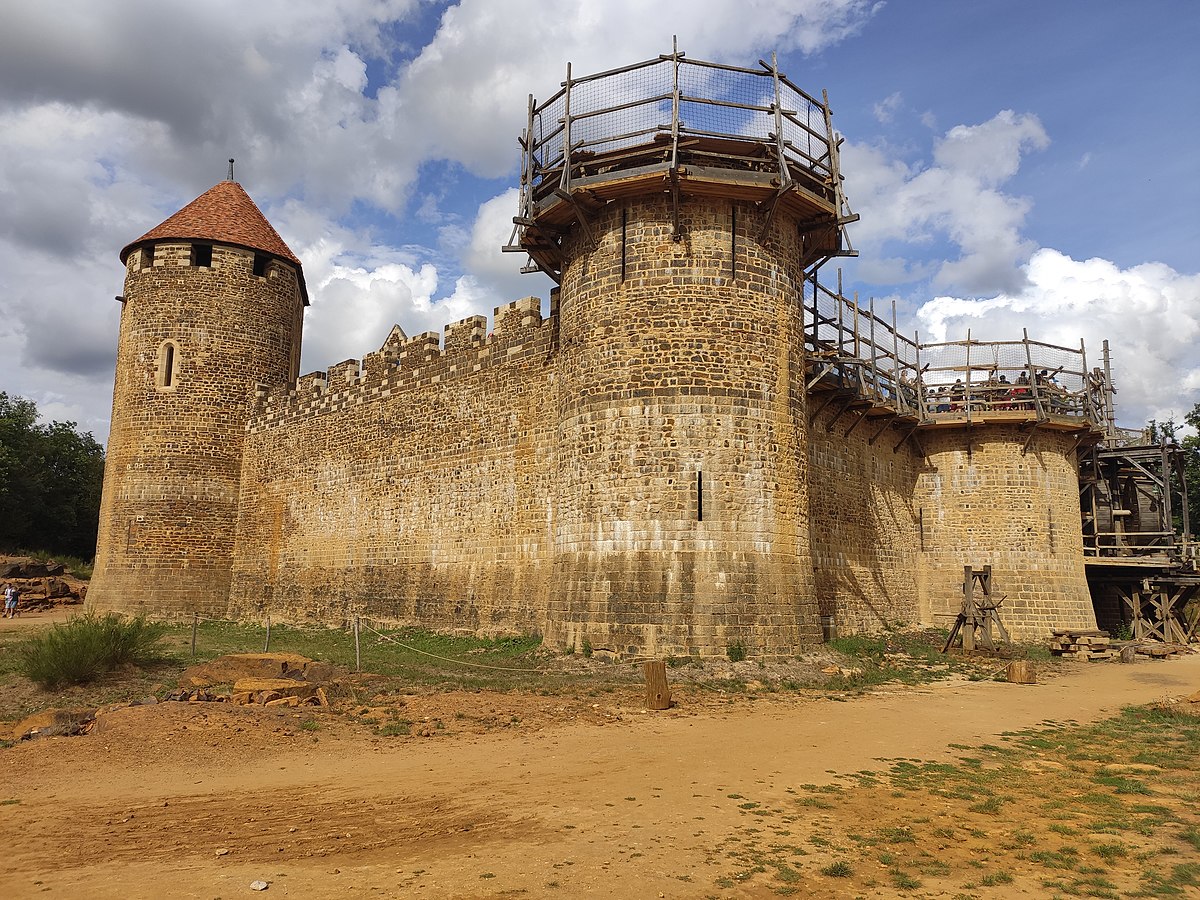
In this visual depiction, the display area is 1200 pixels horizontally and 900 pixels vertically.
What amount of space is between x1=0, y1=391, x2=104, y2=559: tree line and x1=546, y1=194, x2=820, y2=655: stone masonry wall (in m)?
32.6

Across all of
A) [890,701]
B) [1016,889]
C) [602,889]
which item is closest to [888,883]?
[1016,889]

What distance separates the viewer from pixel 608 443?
1409cm

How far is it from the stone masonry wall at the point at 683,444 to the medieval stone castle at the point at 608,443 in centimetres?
5

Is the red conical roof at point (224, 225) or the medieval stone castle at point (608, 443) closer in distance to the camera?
the medieval stone castle at point (608, 443)

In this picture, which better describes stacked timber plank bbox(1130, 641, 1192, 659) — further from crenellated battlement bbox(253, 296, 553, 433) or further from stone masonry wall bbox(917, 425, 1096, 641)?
crenellated battlement bbox(253, 296, 553, 433)

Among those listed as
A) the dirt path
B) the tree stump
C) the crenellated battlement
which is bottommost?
the dirt path

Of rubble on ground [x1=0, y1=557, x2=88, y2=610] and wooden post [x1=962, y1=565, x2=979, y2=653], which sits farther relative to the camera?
rubble on ground [x1=0, y1=557, x2=88, y2=610]

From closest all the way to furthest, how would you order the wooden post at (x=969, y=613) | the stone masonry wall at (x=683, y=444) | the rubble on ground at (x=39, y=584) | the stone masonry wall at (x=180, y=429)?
the stone masonry wall at (x=683, y=444) → the wooden post at (x=969, y=613) → the stone masonry wall at (x=180, y=429) → the rubble on ground at (x=39, y=584)

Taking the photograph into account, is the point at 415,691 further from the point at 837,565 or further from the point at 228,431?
the point at 228,431

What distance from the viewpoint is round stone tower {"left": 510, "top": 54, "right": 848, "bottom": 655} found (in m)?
13.3

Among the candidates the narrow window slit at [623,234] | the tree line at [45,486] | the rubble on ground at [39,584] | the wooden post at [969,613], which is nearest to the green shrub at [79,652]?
the narrow window slit at [623,234]

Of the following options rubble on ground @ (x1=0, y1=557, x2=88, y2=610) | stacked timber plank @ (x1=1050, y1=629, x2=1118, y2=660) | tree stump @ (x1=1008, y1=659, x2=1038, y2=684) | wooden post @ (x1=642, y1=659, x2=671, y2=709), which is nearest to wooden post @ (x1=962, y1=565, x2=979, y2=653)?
stacked timber plank @ (x1=1050, y1=629, x2=1118, y2=660)

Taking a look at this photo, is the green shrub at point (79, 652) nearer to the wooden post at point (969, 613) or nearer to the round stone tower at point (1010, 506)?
the wooden post at point (969, 613)

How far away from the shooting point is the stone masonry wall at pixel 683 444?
1320 cm
